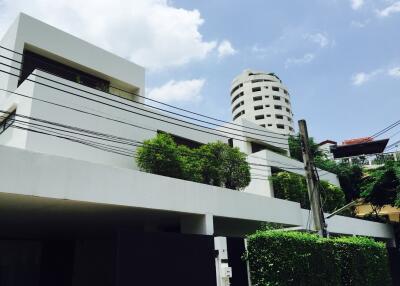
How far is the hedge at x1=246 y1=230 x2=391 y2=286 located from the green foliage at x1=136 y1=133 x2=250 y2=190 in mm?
4339

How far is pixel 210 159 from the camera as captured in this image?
47.6 feet

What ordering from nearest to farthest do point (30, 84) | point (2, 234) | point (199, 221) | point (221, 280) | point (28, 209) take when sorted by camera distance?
point (28, 209)
point (221, 280)
point (199, 221)
point (30, 84)
point (2, 234)

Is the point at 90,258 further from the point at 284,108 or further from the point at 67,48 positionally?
the point at 284,108

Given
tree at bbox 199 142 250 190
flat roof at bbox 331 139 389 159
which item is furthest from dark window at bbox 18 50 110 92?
flat roof at bbox 331 139 389 159

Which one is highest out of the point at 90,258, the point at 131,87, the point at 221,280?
the point at 131,87

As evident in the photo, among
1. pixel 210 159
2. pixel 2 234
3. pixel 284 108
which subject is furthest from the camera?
pixel 284 108

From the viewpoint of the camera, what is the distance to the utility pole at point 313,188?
1137 centimetres

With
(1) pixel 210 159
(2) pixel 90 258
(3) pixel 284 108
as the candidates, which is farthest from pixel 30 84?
(3) pixel 284 108

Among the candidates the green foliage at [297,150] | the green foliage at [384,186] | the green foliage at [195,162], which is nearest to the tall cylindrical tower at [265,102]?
the green foliage at [297,150]

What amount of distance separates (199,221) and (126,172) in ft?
8.92

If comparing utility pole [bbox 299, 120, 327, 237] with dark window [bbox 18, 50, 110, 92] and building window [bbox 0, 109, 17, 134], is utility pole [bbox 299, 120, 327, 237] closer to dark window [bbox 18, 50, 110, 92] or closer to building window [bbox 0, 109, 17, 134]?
dark window [bbox 18, 50, 110, 92]

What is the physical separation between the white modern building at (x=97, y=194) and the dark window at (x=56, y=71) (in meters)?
0.08

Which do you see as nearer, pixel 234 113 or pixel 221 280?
pixel 221 280

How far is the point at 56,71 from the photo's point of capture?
52.6ft
